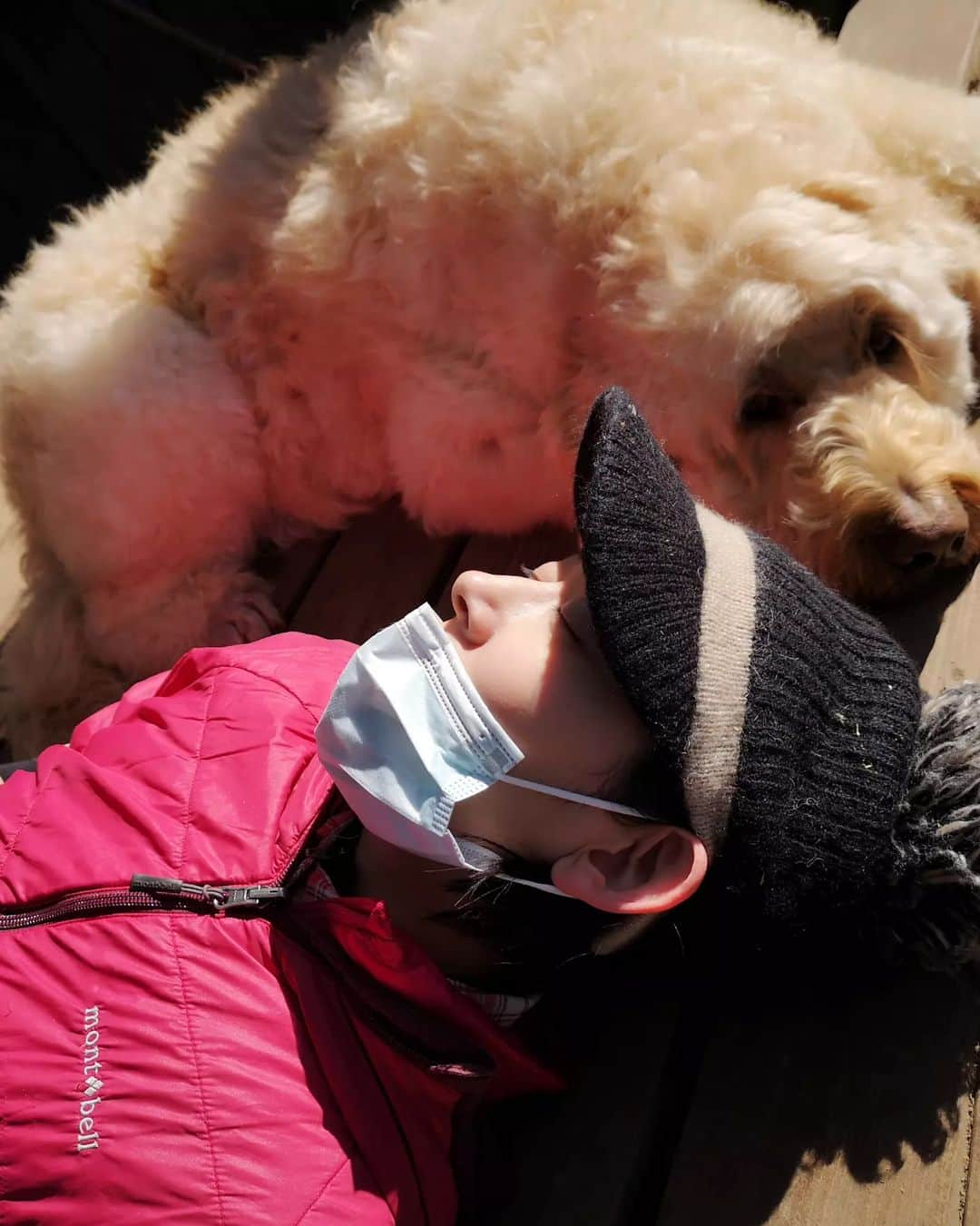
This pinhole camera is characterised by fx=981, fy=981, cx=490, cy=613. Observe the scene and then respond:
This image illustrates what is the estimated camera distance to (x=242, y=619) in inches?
86.7

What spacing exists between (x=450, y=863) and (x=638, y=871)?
24 cm

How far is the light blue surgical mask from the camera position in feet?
3.76

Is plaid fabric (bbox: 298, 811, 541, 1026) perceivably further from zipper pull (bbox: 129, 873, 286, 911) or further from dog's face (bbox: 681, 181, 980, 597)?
dog's face (bbox: 681, 181, 980, 597)

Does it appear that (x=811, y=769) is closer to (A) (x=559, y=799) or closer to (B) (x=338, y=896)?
(A) (x=559, y=799)

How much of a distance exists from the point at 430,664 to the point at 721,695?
372 millimetres

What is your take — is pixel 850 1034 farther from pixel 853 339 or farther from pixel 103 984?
pixel 853 339

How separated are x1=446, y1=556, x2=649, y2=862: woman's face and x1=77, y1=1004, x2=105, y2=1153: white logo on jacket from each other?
0.53 m

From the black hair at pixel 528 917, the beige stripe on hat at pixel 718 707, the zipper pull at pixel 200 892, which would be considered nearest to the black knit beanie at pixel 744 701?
the beige stripe on hat at pixel 718 707

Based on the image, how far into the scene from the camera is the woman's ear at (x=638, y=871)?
106 cm

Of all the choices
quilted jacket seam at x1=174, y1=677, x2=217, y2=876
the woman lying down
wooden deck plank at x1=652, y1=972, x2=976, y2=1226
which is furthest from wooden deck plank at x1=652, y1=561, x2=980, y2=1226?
quilted jacket seam at x1=174, y1=677, x2=217, y2=876

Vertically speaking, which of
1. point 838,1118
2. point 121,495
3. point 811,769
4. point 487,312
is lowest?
point 838,1118

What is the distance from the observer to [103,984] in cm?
127

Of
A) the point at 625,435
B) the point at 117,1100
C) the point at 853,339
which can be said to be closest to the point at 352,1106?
the point at 117,1100

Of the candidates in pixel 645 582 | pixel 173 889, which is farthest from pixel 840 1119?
pixel 173 889
